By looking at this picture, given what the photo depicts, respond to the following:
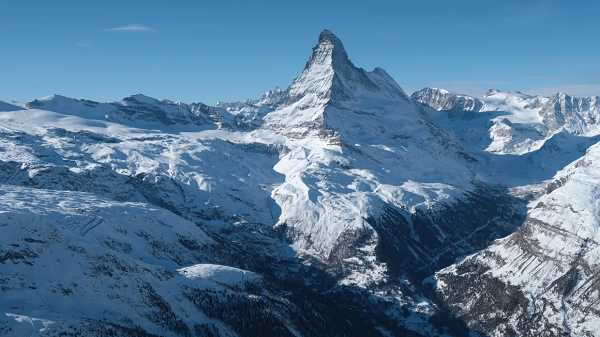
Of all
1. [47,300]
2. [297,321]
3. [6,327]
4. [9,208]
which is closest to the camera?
[6,327]

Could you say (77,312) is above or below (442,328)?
above

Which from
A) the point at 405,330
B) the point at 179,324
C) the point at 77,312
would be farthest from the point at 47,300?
the point at 405,330

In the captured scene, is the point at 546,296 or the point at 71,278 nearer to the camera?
the point at 71,278

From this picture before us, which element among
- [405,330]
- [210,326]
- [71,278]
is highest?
[71,278]

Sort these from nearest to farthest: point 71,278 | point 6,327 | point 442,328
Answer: point 6,327, point 71,278, point 442,328

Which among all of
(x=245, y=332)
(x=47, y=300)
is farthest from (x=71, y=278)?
(x=245, y=332)

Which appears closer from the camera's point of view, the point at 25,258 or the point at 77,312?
the point at 77,312

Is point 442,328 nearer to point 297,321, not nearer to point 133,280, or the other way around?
point 297,321

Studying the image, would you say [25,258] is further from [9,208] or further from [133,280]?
[9,208]

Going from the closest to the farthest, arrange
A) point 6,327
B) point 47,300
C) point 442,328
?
1. point 6,327
2. point 47,300
3. point 442,328
